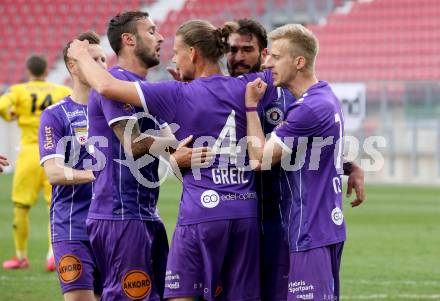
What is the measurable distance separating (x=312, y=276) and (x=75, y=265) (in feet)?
5.99

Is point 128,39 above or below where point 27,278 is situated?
above

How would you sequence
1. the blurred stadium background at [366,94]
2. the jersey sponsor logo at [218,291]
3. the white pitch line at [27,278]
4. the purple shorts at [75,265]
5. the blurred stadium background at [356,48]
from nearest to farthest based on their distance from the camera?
the jersey sponsor logo at [218,291] < the purple shorts at [75,265] < the white pitch line at [27,278] < the blurred stadium background at [366,94] < the blurred stadium background at [356,48]

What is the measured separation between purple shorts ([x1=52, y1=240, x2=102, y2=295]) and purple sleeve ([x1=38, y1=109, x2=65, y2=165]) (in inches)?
23.3

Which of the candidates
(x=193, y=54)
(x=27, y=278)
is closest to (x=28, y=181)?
(x=27, y=278)

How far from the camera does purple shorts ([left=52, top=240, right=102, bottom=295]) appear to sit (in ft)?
20.7

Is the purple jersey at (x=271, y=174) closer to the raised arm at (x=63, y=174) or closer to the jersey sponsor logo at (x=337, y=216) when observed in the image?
the jersey sponsor logo at (x=337, y=216)

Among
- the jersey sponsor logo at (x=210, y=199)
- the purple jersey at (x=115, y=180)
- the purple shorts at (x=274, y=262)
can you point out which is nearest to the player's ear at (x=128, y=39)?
the purple jersey at (x=115, y=180)

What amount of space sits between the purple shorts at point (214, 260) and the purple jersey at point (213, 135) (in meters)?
0.07

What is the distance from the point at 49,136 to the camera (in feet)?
21.2

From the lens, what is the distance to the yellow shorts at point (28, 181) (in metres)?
11.3

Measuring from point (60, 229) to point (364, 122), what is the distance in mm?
16391

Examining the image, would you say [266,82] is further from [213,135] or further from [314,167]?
[314,167]

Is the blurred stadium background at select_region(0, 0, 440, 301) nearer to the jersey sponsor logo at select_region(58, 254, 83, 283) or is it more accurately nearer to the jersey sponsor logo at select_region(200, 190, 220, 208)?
the jersey sponsor logo at select_region(58, 254, 83, 283)

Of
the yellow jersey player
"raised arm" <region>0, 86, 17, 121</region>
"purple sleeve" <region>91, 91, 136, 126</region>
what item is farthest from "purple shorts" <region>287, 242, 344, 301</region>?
"raised arm" <region>0, 86, 17, 121</region>
